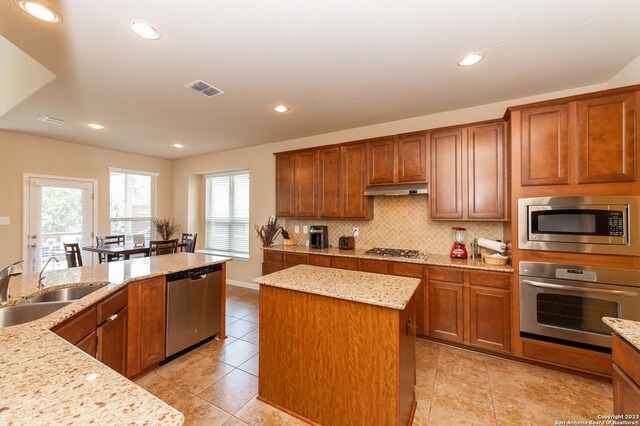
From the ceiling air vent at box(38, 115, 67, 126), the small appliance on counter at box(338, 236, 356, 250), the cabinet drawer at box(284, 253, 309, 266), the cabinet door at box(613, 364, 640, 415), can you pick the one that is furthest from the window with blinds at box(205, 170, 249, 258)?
the cabinet door at box(613, 364, 640, 415)

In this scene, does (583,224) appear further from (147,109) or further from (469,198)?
(147,109)

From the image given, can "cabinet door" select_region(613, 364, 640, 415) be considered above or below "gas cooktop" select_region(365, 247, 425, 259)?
below

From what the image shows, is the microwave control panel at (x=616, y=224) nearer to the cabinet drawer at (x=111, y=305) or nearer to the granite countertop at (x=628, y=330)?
the granite countertop at (x=628, y=330)

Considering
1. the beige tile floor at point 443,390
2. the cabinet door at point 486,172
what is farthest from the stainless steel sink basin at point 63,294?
the cabinet door at point 486,172

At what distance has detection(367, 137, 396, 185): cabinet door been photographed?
135 inches

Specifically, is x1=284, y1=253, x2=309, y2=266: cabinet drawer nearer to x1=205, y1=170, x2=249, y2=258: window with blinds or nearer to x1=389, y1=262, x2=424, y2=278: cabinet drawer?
x1=389, y1=262, x2=424, y2=278: cabinet drawer

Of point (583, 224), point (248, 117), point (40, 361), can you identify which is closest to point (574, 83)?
point (583, 224)

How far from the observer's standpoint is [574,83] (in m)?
2.60

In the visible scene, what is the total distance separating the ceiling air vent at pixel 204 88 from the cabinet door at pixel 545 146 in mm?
3028

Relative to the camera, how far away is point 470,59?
7.17 ft

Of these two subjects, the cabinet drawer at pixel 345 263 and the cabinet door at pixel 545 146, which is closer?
the cabinet door at pixel 545 146

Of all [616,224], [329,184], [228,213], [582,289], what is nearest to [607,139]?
[616,224]

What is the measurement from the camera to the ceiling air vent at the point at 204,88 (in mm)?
2577

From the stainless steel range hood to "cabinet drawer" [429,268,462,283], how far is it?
927 mm
